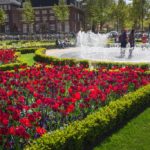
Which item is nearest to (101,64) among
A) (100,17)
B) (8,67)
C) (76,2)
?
(8,67)

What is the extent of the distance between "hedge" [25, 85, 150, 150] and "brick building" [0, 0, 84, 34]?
57571 millimetres

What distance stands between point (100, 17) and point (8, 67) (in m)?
48.4

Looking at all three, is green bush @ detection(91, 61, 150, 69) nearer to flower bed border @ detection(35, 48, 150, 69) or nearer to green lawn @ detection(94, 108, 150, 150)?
flower bed border @ detection(35, 48, 150, 69)

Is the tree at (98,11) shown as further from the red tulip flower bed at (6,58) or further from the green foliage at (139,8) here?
the red tulip flower bed at (6,58)

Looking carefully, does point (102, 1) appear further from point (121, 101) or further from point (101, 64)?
point (121, 101)

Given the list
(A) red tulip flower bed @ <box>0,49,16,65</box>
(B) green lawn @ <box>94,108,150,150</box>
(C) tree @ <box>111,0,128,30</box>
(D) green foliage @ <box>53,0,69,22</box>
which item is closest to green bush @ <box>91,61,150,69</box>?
(A) red tulip flower bed @ <box>0,49,16,65</box>

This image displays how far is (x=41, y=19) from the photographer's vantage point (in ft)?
226

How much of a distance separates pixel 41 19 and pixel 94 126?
208ft

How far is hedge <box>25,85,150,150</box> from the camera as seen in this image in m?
5.67

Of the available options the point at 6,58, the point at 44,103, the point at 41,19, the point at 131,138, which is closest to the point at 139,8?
the point at 41,19

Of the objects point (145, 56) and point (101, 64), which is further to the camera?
point (145, 56)

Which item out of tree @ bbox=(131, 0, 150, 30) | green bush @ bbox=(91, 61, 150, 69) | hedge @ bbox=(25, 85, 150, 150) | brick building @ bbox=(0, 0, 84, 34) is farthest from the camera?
brick building @ bbox=(0, 0, 84, 34)

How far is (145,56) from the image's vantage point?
2350 cm

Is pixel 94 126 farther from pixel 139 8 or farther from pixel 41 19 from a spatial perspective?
pixel 41 19
